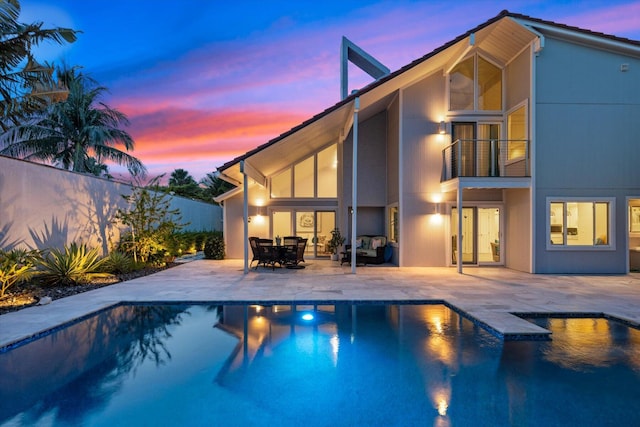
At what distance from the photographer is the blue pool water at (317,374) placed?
3.16 m

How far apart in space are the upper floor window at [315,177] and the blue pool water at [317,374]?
28.5 feet

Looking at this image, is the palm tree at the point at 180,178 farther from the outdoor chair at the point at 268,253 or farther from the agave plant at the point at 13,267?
the agave plant at the point at 13,267

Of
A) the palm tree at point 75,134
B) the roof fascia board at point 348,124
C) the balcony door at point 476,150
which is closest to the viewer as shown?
the roof fascia board at point 348,124

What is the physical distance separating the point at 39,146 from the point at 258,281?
51.3ft

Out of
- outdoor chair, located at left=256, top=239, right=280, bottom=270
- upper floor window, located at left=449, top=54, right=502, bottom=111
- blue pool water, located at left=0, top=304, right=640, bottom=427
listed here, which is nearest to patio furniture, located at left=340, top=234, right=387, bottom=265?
outdoor chair, located at left=256, top=239, right=280, bottom=270

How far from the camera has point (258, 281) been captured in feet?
30.2

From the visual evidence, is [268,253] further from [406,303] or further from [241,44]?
[241,44]

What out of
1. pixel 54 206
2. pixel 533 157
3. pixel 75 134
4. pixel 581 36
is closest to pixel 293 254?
pixel 54 206

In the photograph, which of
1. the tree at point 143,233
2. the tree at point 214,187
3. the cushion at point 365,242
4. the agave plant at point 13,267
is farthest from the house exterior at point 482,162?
the tree at point 214,187

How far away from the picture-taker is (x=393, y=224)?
43.2 feet

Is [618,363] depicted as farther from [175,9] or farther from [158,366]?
[175,9]

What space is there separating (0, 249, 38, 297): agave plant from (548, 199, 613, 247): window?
42.3 ft

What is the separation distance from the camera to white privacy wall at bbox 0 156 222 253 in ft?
24.7

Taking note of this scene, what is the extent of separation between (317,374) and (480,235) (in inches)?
385
